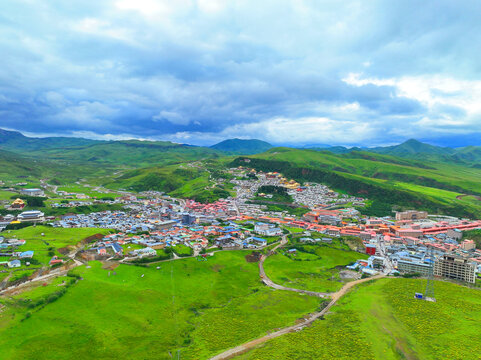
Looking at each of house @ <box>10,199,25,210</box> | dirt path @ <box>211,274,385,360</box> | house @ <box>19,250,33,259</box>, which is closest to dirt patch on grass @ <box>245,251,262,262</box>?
dirt path @ <box>211,274,385,360</box>

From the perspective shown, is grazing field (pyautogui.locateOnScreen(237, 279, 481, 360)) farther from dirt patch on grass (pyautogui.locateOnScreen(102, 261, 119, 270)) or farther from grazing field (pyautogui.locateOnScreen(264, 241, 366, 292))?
dirt patch on grass (pyautogui.locateOnScreen(102, 261, 119, 270))

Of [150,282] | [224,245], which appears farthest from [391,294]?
[150,282]

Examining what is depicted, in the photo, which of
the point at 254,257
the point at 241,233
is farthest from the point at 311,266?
the point at 241,233

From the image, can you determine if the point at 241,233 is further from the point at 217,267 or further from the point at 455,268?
the point at 455,268

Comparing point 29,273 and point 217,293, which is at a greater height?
point 29,273

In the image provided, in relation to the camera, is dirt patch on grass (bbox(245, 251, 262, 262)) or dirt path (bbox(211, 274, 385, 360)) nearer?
dirt path (bbox(211, 274, 385, 360))

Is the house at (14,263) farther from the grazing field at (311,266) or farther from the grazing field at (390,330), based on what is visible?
the grazing field at (311,266)

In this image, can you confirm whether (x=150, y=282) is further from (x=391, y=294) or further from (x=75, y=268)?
(x=391, y=294)
